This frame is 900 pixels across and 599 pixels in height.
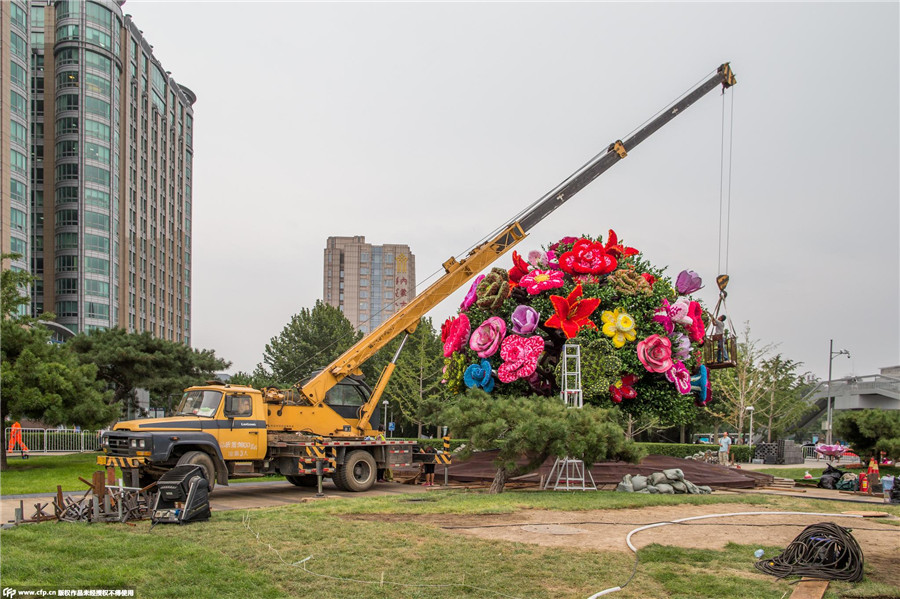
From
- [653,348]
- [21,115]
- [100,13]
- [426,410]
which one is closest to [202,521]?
[653,348]

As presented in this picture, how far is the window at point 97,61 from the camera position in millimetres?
73500

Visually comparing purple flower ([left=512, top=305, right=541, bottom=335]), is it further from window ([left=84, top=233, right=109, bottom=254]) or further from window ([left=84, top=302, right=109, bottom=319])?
window ([left=84, top=233, right=109, bottom=254])

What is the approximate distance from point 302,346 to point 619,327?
1328 inches

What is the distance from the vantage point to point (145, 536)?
1090cm

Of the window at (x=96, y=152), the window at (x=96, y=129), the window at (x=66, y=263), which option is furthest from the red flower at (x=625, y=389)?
the window at (x=96, y=129)

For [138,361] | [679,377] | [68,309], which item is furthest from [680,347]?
[68,309]

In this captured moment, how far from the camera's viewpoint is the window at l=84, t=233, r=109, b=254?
237 ft

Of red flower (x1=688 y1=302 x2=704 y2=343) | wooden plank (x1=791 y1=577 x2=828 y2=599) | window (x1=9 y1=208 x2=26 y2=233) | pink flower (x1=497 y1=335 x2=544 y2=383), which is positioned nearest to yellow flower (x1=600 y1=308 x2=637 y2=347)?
pink flower (x1=497 y1=335 x2=544 y2=383)

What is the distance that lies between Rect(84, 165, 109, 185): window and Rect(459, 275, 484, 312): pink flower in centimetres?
5995

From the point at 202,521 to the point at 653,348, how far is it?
15.2m

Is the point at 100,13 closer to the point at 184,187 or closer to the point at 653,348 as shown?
the point at 184,187

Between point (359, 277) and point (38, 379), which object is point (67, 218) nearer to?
point (38, 379)

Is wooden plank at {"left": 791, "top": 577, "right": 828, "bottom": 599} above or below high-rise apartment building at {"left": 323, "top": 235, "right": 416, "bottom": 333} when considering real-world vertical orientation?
below

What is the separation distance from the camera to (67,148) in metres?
72.5
